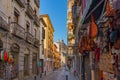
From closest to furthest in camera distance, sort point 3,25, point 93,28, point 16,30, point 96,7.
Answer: point 96,7, point 93,28, point 3,25, point 16,30

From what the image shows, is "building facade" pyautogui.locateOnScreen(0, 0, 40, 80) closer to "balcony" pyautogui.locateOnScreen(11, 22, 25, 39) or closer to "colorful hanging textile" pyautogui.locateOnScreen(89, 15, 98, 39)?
"balcony" pyautogui.locateOnScreen(11, 22, 25, 39)

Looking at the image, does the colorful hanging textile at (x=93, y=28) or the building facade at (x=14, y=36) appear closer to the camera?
the colorful hanging textile at (x=93, y=28)

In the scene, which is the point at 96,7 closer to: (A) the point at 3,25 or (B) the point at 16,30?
(A) the point at 3,25

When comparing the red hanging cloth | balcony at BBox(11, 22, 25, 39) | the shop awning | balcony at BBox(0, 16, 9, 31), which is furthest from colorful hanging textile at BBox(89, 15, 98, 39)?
balcony at BBox(11, 22, 25, 39)

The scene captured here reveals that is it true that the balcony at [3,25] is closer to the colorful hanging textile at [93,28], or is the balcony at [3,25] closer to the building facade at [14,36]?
the building facade at [14,36]

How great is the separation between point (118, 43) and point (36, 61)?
79.8 feet

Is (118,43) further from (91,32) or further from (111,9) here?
(91,32)

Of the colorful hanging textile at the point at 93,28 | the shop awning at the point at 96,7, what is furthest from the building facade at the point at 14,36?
the colorful hanging textile at the point at 93,28

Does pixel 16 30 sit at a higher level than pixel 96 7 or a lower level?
higher

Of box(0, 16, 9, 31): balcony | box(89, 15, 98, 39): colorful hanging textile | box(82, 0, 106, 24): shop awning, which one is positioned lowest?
box(89, 15, 98, 39): colorful hanging textile

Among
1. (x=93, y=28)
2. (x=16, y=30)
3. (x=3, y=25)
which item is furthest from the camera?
(x=16, y=30)

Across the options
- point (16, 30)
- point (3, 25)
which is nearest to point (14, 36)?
point (16, 30)

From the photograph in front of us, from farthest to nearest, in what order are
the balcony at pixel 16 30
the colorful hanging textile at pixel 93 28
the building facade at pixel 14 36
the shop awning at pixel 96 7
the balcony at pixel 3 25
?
1. the balcony at pixel 16 30
2. the building facade at pixel 14 36
3. the balcony at pixel 3 25
4. the colorful hanging textile at pixel 93 28
5. the shop awning at pixel 96 7

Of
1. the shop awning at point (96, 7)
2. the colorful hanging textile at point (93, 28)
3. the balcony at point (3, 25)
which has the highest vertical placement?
the balcony at point (3, 25)
